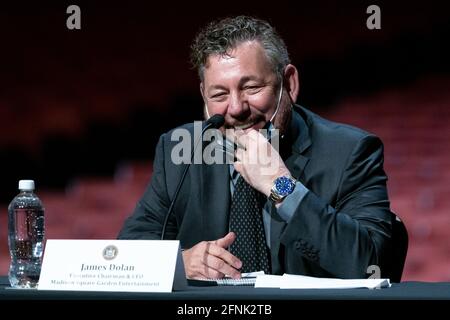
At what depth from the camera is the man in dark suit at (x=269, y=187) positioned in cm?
190

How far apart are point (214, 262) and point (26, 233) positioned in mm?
507

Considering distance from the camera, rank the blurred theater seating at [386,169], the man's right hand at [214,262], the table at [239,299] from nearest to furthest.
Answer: the table at [239,299]
the man's right hand at [214,262]
the blurred theater seating at [386,169]

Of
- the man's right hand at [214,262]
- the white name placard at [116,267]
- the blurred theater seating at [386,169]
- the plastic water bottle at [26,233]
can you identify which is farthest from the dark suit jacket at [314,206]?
the blurred theater seating at [386,169]

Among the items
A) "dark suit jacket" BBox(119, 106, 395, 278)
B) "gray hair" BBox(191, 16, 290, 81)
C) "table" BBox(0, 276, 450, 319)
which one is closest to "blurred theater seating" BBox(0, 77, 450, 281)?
"dark suit jacket" BBox(119, 106, 395, 278)

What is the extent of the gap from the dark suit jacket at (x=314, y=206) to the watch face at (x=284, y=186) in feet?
0.14

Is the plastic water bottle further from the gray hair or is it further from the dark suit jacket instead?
the gray hair

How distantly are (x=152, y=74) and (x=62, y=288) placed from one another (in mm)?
2662

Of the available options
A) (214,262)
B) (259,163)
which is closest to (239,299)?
(214,262)

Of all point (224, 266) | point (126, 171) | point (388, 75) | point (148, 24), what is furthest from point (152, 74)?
point (224, 266)

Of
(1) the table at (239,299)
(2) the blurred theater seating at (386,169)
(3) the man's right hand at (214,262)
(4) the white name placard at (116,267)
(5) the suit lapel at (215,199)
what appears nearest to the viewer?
(1) the table at (239,299)

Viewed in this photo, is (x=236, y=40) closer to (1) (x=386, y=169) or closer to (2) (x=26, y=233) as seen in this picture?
(2) (x=26, y=233)

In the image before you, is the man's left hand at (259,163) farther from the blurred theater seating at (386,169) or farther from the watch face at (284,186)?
the blurred theater seating at (386,169)

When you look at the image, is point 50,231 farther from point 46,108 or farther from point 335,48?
point 335,48

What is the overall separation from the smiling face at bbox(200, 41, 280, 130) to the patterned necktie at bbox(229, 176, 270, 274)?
0.16 m
